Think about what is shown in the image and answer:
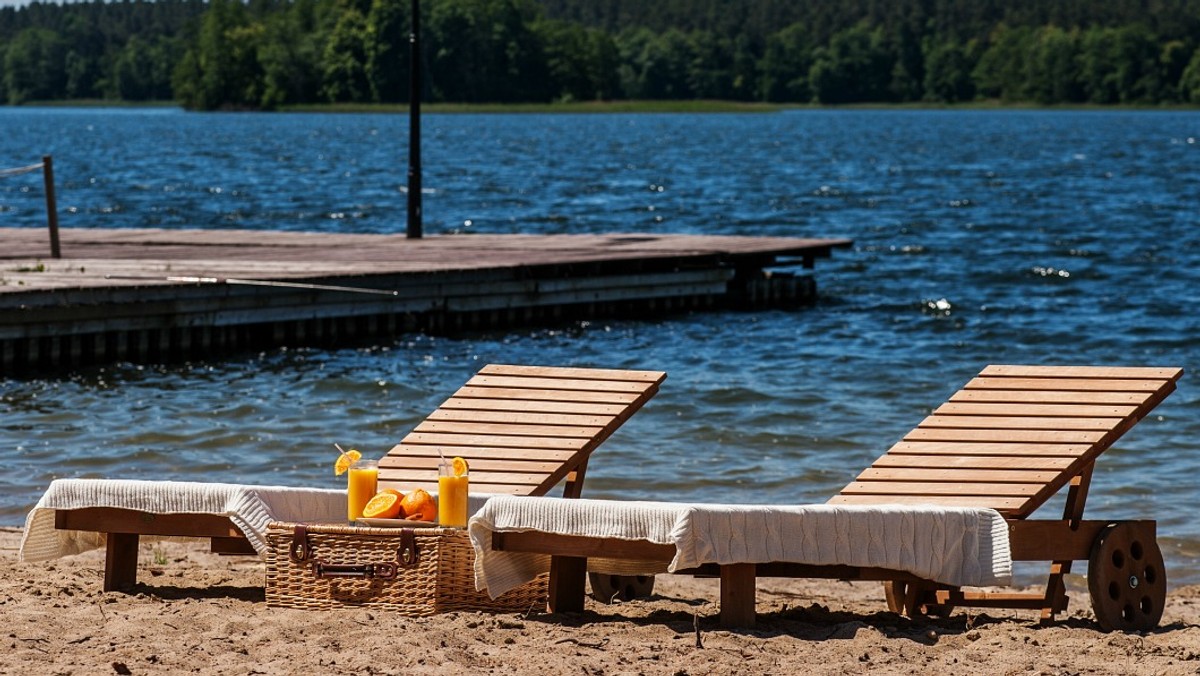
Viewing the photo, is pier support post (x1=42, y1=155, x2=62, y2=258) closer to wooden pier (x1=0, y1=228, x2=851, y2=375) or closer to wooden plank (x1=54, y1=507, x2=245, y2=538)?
wooden pier (x1=0, y1=228, x2=851, y2=375)

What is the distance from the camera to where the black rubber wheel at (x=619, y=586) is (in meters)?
7.96

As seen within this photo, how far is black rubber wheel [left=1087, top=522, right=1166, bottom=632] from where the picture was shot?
7.31m

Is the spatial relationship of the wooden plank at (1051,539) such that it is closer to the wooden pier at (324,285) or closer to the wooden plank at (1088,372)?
the wooden plank at (1088,372)

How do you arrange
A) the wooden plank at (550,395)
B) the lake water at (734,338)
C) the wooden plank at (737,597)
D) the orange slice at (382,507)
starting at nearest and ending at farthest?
the wooden plank at (737,597)
the orange slice at (382,507)
the wooden plank at (550,395)
the lake water at (734,338)

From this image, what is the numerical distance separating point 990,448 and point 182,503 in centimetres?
335

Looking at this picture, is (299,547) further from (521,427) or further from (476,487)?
(521,427)

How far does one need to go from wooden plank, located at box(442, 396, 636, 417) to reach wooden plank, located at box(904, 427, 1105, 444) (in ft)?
4.36

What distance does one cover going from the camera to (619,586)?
8.10 meters

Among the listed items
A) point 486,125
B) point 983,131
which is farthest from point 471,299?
point 486,125

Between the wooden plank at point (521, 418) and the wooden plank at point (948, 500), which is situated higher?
the wooden plank at point (521, 418)

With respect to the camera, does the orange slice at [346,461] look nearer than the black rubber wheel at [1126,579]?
No

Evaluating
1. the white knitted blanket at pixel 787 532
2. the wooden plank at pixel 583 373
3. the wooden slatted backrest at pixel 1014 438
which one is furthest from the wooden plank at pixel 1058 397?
the wooden plank at pixel 583 373

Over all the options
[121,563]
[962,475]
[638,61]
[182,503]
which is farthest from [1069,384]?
[638,61]

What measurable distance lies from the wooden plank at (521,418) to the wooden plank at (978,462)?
4.12 ft
